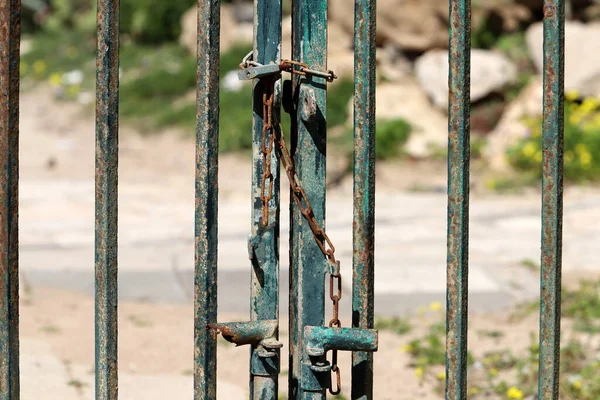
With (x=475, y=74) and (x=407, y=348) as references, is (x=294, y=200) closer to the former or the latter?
(x=407, y=348)

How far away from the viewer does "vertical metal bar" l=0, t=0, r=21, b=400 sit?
5.55 feet

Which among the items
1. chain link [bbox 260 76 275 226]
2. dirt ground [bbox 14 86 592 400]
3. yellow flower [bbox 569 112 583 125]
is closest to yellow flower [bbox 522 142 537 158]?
yellow flower [bbox 569 112 583 125]

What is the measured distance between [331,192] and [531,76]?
2.75 m

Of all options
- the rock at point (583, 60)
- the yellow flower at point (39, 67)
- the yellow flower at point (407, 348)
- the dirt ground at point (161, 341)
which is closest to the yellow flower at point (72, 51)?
the yellow flower at point (39, 67)

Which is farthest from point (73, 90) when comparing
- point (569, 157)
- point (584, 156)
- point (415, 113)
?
point (584, 156)

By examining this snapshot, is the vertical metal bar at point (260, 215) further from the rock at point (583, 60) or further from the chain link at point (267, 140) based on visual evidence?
the rock at point (583, 60)

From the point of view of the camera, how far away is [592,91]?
8.41 metres

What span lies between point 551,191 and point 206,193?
24.0 inches

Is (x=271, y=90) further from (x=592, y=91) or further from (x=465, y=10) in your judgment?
(x=592, y=91)

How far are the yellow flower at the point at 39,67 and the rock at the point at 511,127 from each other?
20.2 ft

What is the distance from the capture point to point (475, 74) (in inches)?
354

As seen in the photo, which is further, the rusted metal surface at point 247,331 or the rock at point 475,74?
the rock at point 475,74

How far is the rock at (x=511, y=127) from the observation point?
820cm

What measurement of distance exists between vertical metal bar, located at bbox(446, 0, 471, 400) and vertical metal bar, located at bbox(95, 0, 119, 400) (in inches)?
22.9
